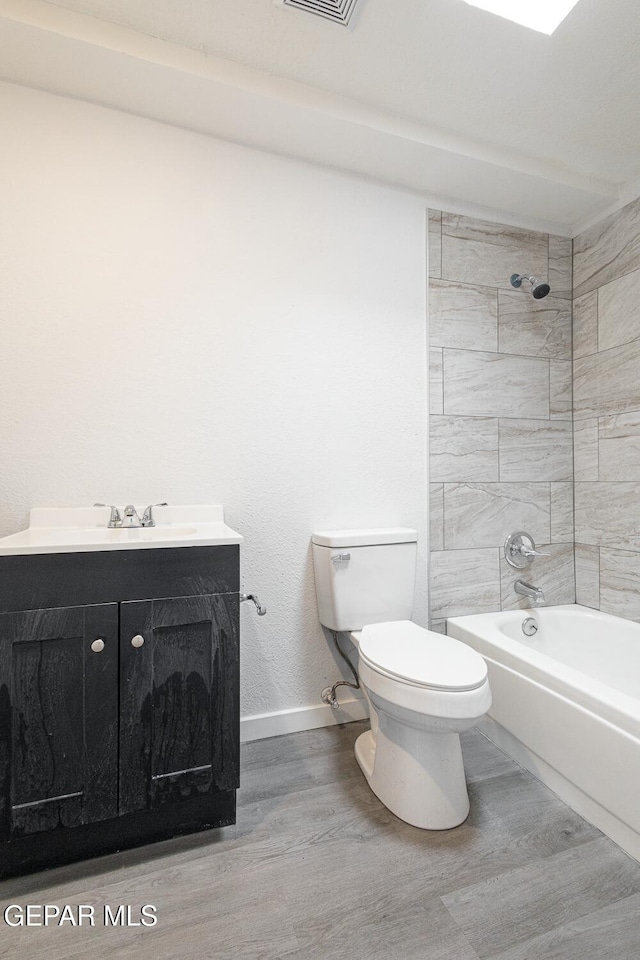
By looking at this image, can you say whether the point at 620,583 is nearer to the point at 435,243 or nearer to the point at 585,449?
the point at 585,449

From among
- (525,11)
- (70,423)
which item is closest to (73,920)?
(70,423)

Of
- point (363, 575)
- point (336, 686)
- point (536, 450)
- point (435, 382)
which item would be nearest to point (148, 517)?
point (363, 575)

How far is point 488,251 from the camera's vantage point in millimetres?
2279

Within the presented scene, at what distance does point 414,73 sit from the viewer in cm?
160

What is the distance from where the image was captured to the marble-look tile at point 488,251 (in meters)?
2.21

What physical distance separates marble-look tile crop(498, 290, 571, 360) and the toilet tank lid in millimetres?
1088

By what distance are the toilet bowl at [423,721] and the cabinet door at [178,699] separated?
0.46m

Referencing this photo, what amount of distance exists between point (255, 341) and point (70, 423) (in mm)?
752

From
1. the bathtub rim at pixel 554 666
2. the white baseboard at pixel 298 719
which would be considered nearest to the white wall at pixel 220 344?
the white baseboard at pixel 298 719

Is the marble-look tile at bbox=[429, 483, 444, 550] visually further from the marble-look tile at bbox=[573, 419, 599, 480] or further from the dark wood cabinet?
the dark wood cabinet

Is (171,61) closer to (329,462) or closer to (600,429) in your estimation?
(329,462)

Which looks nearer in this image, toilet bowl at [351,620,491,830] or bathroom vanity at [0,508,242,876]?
bathroom vanity at [0,508,242,876]

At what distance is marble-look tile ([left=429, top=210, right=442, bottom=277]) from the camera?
85.7 inches

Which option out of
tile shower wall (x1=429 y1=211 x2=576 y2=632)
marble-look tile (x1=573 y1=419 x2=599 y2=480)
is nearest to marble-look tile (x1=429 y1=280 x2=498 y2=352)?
tile shower wall (x1=429 y1=211 x2=576 y2=632)
